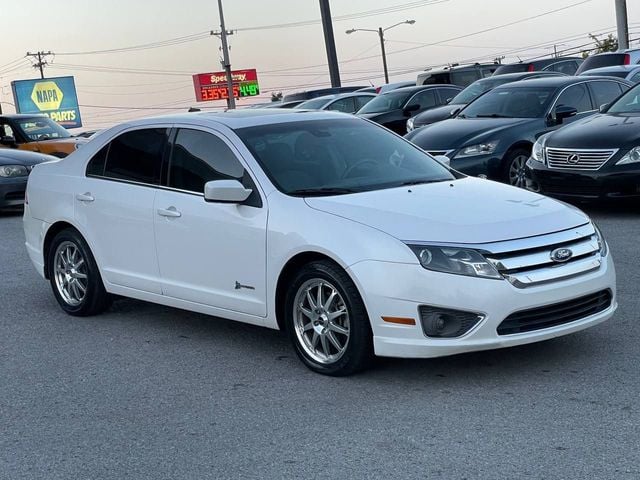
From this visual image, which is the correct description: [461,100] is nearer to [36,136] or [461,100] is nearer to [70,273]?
[36,136]

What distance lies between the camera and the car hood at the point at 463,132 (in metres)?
12.9

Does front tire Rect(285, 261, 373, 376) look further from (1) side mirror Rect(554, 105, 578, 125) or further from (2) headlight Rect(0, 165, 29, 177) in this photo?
(2) headlight Rect(0, 165, 29, 177)

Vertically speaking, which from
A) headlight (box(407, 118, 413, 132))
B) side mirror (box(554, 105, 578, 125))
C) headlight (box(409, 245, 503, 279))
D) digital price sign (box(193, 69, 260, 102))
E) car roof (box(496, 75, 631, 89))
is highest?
car roof (box(496, 75, 631, 89))

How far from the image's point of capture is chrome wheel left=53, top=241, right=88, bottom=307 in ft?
24.9

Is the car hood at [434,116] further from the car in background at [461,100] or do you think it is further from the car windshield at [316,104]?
the car windshield at [316,104]

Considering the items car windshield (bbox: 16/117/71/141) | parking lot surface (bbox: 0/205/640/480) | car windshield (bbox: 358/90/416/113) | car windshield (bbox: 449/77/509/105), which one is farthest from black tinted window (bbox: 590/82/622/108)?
car windshield (bbox: 16/117/71/141)

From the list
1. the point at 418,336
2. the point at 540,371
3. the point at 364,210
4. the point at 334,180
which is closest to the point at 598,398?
the point at 540,371

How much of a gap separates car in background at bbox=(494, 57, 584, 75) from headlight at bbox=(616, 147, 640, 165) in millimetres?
14763

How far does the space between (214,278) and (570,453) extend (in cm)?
270

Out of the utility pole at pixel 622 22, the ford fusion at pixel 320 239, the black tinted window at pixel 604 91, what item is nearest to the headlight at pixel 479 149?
the black tinted window at pixel 604 91

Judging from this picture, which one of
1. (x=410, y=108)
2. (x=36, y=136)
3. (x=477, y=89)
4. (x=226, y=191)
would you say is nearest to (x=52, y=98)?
(x=36, y=136)

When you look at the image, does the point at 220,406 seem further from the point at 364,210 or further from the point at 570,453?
the point at 570,453

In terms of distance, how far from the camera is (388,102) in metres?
20.8

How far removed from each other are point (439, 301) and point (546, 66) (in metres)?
20.8
